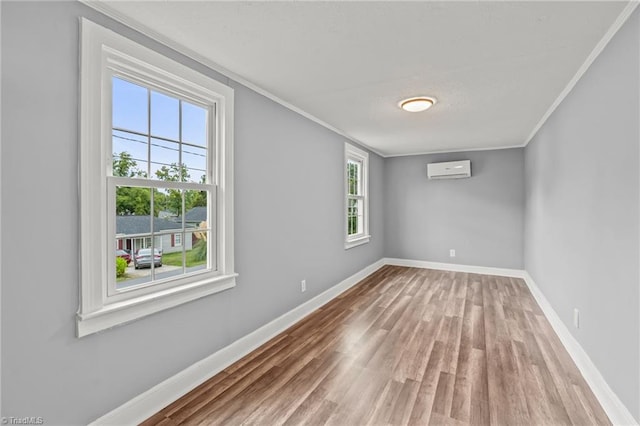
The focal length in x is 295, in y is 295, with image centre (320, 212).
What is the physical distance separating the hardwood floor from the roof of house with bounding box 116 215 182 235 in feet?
3.77


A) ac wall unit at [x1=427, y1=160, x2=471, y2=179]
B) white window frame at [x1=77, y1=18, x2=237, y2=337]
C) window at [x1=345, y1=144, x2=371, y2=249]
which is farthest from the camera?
ac wall unit at [x1=427, y1=160, x2=471, y2=179]

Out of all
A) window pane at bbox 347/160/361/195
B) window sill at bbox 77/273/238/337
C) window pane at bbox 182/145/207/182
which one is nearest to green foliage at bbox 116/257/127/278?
window sill at bbox 77/273/238/337

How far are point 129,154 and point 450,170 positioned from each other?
5226mm

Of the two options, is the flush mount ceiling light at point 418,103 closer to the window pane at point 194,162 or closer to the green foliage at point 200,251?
the window pane at point 194,162

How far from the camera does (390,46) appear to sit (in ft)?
6.51

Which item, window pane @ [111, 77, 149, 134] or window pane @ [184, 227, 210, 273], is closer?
window pane @ [111, 77, 149, 134]

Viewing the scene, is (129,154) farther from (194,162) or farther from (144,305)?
(144,305)

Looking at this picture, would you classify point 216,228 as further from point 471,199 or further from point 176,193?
point 471,199

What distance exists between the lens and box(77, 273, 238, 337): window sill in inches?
60.7

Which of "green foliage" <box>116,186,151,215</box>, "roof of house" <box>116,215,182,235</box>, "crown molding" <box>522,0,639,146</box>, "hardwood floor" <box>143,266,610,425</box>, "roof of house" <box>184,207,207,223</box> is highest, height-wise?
"crown molding" <box>522,0,639,146</box>

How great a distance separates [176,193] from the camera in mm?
2100

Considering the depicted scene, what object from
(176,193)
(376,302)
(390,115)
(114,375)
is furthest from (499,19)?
(376,302)

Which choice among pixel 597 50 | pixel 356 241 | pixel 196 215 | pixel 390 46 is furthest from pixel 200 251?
pixel 597 50

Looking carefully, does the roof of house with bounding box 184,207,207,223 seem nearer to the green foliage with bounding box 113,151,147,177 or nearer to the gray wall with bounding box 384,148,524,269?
the green foliage with bounding box 113,151,147,177
